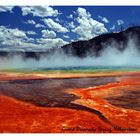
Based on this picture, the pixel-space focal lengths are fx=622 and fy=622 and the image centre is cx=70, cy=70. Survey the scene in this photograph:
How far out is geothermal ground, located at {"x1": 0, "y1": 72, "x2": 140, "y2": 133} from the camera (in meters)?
6.36

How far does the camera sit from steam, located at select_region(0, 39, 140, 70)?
6441mm

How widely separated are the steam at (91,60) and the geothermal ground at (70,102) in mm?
95

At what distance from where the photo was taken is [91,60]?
6.48 metres

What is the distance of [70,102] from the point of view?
6.43 m

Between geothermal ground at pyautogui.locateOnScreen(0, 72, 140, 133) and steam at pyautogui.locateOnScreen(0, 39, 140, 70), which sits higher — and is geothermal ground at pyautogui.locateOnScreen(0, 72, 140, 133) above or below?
below

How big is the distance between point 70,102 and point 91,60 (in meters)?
0.49

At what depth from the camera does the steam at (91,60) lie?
6.44 metres

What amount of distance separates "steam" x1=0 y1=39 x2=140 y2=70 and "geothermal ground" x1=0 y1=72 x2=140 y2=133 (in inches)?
3.7

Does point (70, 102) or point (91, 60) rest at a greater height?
point (91, 60)
